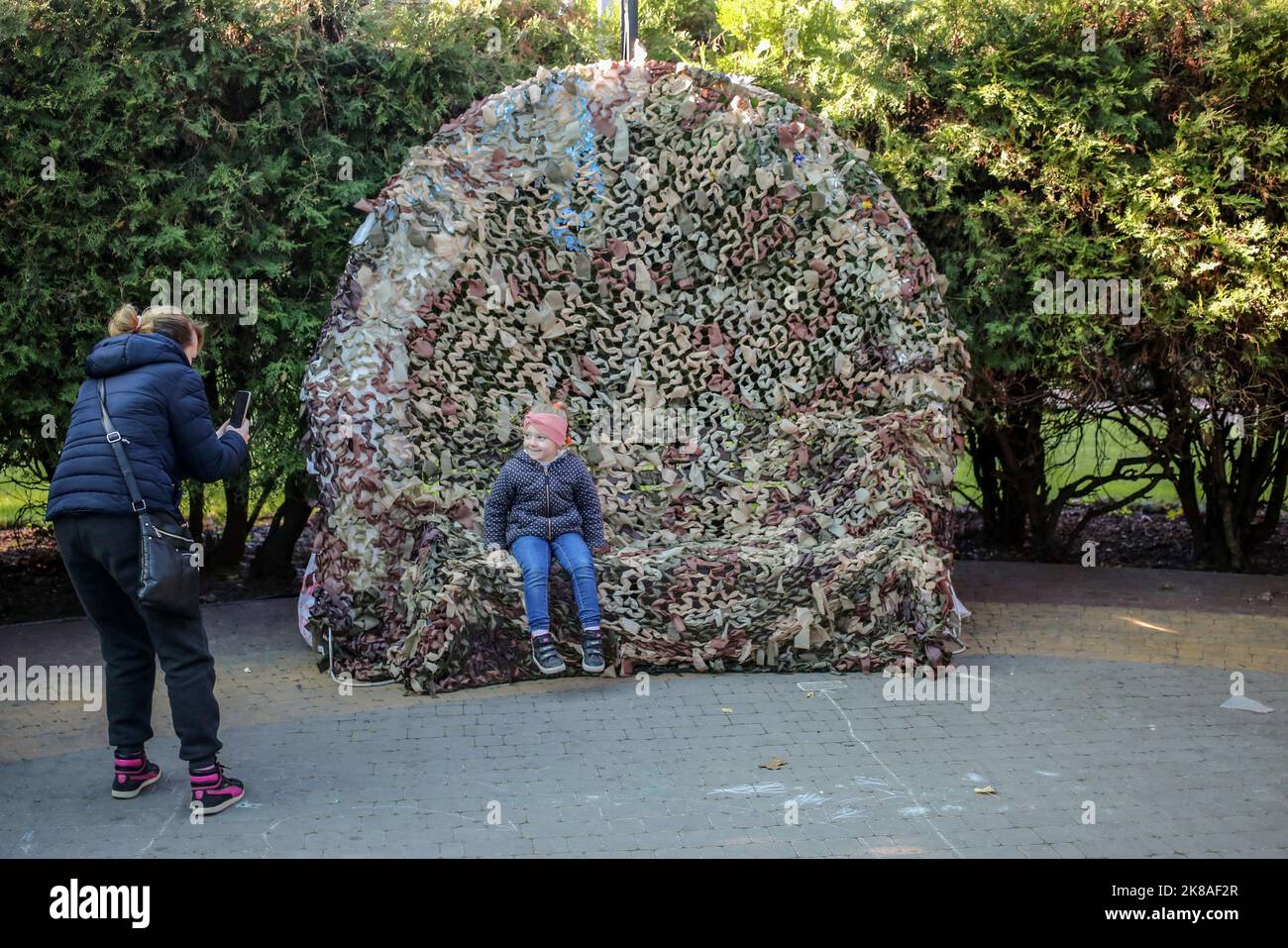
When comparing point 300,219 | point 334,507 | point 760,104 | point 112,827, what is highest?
point 760,104

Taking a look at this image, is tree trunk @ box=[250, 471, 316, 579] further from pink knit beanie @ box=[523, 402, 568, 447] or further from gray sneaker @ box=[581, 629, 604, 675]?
gray sneaker @ box=[581, 629, 604, 675]

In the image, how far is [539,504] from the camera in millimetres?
6242

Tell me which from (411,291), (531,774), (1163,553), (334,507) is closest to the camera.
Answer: (531,774)

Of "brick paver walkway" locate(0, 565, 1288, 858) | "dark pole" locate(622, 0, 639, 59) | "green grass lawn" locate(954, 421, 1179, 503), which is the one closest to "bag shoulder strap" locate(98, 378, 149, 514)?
"brick paver walkway" locate(0, 565, 1288, 858)

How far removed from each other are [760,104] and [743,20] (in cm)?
165

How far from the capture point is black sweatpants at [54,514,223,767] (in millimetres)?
4500

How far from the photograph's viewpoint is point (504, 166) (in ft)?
23.0

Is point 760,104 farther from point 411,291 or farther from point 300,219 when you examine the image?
point 300,219

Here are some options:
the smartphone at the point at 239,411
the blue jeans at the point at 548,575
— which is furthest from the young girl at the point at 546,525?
the smartphone at the point at 239,411

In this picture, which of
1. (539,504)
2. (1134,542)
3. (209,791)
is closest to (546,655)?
(539,504)

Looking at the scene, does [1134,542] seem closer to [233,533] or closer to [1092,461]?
[1092,461]

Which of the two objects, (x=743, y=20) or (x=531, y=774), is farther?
(x=743, y=20)

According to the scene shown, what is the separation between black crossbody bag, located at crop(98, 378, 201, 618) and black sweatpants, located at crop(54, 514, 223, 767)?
0.07 metres

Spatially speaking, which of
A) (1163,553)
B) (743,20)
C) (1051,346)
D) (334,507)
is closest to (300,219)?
(334,507)
